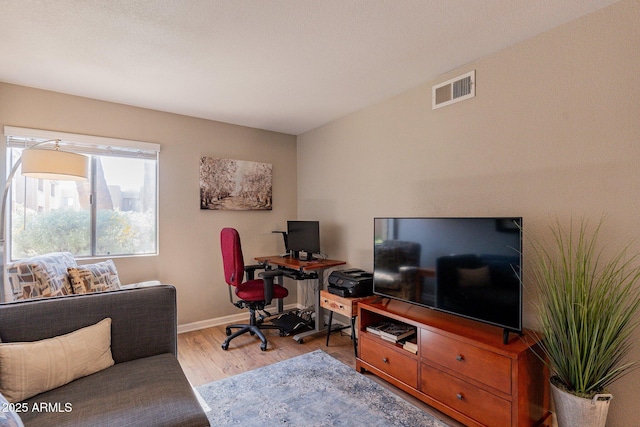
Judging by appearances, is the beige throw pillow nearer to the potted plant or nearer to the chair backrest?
the chair backrest

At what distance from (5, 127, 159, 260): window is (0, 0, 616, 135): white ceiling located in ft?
1.70

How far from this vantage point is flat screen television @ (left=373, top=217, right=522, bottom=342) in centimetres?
180

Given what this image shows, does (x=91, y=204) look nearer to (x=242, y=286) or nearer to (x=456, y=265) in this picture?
(x=242, y=286)

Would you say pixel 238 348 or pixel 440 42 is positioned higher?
pixel 440 42

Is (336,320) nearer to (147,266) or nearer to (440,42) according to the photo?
(147,266)

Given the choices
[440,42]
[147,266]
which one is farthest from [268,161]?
[440,42]

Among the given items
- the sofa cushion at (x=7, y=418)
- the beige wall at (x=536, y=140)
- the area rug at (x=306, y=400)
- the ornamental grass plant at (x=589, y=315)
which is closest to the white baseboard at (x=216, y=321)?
the area rug at (x=306, y=400)

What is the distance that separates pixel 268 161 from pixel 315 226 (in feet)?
4.08

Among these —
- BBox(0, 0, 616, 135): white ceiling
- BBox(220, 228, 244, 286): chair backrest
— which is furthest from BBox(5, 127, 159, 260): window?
BBox(220, 228, 244, 286): chair backrest

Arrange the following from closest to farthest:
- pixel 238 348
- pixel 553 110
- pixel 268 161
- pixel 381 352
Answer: pixel 553 110 → pixel 381 352 → pixel 238 348 → pixel 268 161

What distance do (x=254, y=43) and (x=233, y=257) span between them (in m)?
1.91

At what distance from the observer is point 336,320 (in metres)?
3.68

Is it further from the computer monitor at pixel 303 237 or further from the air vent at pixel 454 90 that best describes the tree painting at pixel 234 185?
the air vent at pixel 454 90

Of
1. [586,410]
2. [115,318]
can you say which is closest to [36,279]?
[115,318]
